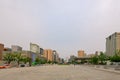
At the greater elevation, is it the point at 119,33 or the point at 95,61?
the point at 119,33

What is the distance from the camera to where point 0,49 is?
135 m

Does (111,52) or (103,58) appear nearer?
(103,58)

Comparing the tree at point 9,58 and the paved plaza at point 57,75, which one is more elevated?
the tree at point 9,58

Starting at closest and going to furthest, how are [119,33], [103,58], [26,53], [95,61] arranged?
[103,58] → [95,61] → [119,33] → [26,53]

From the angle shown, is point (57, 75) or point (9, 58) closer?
point (57, 75)

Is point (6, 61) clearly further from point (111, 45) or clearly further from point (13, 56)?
point (111, 45)

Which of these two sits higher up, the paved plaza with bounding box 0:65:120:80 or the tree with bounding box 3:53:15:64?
the tree with bounding box 3:53:15:64

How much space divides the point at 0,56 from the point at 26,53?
63.8 m

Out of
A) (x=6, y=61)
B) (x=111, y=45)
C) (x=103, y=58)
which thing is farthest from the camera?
(x=111, y=45)

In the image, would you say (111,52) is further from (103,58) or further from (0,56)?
(0,56)

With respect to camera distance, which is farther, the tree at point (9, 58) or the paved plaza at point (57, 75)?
the tree at point (9, 58)

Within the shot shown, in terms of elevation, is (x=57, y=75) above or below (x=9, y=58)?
below

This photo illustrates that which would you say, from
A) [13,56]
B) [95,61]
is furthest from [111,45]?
[13,56]

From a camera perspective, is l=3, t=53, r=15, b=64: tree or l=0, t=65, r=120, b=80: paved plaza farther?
l=3, t=53, r=15, b=64: tree
